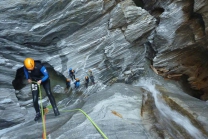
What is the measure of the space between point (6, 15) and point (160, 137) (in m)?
11.3

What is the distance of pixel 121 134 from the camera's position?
6.60 m

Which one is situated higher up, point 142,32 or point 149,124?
point 142,32

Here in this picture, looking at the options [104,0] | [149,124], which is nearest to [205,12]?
[104,0]

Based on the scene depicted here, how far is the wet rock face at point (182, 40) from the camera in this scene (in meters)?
12.9

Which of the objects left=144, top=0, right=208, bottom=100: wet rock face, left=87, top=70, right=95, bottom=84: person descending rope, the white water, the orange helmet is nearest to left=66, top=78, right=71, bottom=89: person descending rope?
left=87, top=70, right=95, bottom=84: person descending rope

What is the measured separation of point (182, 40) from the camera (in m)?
13.8

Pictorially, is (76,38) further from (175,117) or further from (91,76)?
(175,117)

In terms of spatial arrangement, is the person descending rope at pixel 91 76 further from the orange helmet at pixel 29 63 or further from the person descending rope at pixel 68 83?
the orange helmet at pixel 29 63

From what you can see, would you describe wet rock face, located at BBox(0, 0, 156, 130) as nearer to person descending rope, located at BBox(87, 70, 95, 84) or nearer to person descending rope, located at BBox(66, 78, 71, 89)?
person descending rope, located at BBox(87, 70, 95, 84)

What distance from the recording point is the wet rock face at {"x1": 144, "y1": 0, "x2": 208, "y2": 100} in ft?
42.2

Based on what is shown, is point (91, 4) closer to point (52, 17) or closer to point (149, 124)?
point (52, 17)

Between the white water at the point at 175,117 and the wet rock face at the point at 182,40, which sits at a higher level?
the wet rock face at the point at 182,40

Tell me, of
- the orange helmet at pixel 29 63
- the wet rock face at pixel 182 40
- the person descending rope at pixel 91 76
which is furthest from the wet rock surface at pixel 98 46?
the orange helmet at pixel 29 63

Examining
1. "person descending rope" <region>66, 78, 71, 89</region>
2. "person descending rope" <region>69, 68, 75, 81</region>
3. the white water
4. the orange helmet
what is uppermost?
the orange helmet
